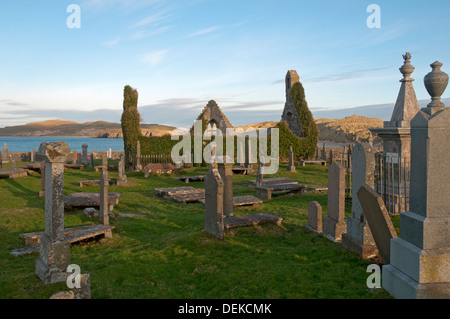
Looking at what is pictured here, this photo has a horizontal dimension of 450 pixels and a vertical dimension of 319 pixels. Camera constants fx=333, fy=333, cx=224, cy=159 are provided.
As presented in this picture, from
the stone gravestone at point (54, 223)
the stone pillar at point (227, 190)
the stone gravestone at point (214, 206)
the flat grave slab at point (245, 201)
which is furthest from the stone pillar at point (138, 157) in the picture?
the stone gravestone at point (54, 223)

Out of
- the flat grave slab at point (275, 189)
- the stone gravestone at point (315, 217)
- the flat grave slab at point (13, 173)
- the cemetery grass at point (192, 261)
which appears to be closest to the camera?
the cemetery grass at point (192, 261)

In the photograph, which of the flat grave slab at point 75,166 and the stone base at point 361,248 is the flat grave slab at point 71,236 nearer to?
the stone base at point 361,248

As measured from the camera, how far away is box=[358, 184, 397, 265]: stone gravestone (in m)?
5.98

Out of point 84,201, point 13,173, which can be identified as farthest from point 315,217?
point 13,173

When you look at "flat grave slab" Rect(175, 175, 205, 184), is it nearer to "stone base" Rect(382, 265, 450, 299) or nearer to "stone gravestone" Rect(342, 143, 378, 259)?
"stone gravestone" Rect(342, 143, 378, 259)

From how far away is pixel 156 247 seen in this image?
8562mm

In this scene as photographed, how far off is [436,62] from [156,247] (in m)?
8.43

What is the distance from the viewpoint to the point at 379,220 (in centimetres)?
621

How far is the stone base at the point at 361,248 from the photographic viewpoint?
7.15m

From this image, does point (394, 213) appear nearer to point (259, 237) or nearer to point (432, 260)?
point (259, 237)

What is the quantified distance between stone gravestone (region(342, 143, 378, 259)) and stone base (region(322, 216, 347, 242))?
61cm

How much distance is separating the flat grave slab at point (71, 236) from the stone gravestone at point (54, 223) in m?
2.33

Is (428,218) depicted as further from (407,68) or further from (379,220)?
(407,68)
